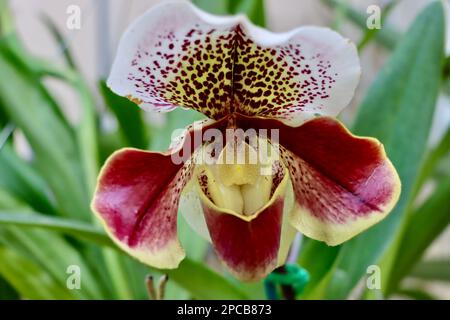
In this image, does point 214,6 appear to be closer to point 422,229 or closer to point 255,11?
point 255,11

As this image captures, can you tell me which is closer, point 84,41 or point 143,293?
point 143,293

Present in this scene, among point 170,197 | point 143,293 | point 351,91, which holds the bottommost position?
point 143,293

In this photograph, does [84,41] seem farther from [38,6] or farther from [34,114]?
[34,114]

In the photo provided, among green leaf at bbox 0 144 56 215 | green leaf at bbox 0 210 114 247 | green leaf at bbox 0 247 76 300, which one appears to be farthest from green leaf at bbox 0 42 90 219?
green leaf at bbox 0 210 114 247

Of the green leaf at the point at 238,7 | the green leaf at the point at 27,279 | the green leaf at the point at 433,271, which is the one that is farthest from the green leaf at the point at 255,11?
the green leaf at the point at 433,271

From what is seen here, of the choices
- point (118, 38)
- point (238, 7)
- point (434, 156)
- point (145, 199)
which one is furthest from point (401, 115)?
point (118, 38)

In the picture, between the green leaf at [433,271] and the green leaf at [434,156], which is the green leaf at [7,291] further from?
the green leaf at [433,271]

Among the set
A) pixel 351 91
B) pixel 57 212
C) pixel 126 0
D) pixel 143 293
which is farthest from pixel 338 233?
pixel 126 0
